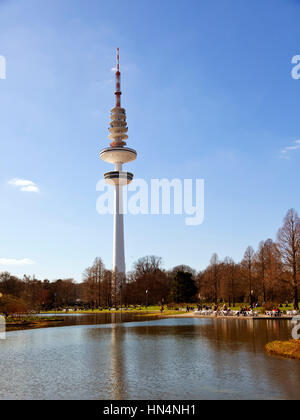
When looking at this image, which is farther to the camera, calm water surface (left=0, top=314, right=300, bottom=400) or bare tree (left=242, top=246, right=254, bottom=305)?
bare tree (left=242, top=246, right=254, bottom=305)

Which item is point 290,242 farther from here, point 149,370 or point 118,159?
point 118,159

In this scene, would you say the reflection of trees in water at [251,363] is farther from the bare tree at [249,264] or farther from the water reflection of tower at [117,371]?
the bare tree at [249,264]

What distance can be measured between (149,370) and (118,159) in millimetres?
130263

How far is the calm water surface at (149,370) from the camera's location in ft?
49.4

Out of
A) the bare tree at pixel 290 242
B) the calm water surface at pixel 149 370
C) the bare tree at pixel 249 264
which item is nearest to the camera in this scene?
the calm water surface at pixel 149 370

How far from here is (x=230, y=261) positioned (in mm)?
106812

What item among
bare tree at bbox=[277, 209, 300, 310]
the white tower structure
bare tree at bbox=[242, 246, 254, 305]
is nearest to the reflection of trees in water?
bare tree at bbox=[277, 209, 300, 310]

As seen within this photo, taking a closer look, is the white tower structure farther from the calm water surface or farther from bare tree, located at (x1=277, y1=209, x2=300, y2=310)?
the calm water surface

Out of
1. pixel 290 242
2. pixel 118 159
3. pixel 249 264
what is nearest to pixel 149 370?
pixel 290 242

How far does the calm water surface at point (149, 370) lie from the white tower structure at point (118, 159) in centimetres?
10932

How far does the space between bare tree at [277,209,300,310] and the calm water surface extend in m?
29.1

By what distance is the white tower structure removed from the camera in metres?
139

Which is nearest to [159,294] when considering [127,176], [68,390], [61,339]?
[127,176]

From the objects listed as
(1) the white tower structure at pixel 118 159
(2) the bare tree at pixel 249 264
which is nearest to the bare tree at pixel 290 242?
(2) the bare tree at pixel 249 264
